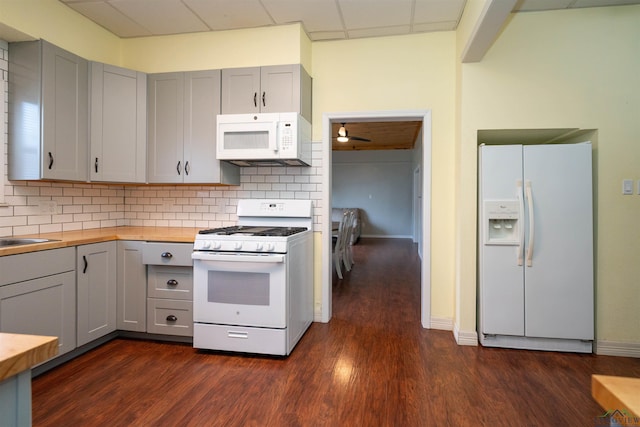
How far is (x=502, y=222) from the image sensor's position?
8.87 feet

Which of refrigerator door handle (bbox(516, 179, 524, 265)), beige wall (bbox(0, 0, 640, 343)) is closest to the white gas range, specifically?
beige wall (bbox(0, 0, 640, 343))

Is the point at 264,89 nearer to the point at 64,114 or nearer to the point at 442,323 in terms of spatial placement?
the point at 64,114

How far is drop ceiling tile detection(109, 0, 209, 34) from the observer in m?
2.71

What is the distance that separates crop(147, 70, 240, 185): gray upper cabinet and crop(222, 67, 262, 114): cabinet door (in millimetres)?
77

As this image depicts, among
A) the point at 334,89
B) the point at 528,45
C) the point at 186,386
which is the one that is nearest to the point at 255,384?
the point at 186,386

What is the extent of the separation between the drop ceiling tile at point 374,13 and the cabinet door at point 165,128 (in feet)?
4.96

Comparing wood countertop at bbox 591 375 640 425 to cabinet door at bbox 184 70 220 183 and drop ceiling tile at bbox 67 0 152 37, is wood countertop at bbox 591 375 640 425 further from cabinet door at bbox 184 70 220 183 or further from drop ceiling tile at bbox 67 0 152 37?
drop ceiling tile at bbox 67 0 152 37

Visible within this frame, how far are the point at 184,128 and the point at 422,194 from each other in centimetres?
221

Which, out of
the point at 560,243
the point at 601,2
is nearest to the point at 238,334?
the point at 560,243

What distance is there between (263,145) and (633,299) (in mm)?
3029

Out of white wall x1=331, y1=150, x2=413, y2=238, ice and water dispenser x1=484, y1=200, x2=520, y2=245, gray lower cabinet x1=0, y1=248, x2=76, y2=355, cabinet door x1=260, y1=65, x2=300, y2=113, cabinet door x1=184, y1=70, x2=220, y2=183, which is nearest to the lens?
gray lower cabinet x1=0, y1=248, x2=76, y2=355

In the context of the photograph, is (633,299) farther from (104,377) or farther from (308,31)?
(104,377)

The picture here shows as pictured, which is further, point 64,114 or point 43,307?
point 64,114

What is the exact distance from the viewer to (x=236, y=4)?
2691 millimetres
